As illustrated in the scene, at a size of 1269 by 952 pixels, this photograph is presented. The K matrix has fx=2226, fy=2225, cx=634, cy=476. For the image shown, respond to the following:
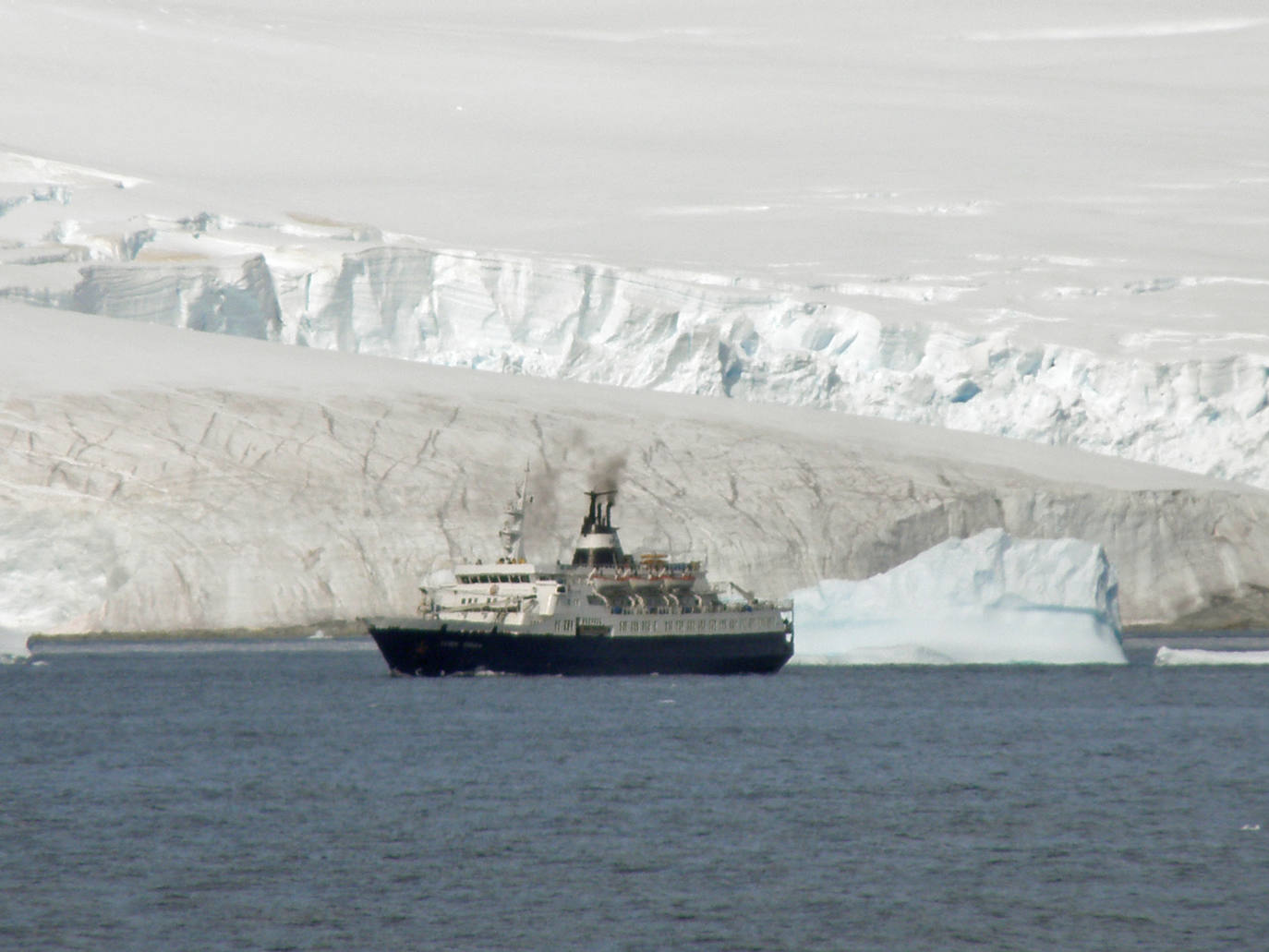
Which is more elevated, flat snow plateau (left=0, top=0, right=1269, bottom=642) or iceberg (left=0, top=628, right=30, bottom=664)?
flat snow plateau (left=0, top=0, right=1269, bottom=642)

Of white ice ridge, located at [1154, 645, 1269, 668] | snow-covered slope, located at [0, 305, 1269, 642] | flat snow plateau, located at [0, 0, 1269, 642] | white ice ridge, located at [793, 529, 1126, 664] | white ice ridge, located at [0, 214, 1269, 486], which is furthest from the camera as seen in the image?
white ice ridge, located at [0, 214, 1269, 486]

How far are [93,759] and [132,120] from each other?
76147 millimetres

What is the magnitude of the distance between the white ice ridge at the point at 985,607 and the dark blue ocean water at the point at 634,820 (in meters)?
4.48

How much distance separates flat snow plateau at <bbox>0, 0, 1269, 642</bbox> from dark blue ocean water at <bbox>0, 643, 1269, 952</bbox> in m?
11.3

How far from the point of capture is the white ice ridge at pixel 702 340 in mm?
57688

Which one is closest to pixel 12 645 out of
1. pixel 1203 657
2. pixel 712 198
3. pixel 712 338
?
pixel 712 338

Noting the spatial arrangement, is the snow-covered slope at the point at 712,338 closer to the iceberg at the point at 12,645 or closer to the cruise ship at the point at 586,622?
the iceberg at the point at 12,645

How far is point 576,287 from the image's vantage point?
62219 millimetres

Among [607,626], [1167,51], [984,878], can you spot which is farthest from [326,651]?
[1167,51]

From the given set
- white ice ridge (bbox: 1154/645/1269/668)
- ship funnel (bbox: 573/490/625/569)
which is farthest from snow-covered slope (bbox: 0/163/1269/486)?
ship funnel (bbox: 573/490/625/569)

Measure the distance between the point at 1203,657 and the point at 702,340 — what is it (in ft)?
70.8

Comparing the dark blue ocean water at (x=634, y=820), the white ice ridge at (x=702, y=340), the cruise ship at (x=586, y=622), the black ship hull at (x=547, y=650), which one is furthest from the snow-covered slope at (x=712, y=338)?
the dark blue ocean water at (x=634, y=820)

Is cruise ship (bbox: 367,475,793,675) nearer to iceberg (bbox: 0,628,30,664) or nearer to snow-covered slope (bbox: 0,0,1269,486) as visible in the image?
iceberg (bbox: 0,628,30,664)

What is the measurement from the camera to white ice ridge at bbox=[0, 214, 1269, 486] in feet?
189
